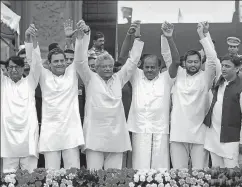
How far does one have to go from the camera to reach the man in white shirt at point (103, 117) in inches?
297

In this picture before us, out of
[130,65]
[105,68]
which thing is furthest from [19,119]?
[130,65]

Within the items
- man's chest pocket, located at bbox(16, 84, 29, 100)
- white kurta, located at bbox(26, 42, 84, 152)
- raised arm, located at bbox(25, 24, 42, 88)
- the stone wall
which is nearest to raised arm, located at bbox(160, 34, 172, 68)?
white kurta, located at bbox(26, 42, 84, 152)

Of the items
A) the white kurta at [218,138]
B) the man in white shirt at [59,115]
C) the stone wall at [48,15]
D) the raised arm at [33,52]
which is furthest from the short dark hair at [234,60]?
the stone wall at [48,15]

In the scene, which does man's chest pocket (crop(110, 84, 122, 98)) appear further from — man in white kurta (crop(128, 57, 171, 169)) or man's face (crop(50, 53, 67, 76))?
man's face (crop(50, 53, 67, 76))

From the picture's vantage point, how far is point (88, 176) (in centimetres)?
661

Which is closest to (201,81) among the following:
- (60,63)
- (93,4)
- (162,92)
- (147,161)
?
(162,92)

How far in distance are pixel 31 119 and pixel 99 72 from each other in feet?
3.31

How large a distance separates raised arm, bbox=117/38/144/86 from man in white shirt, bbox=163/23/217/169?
1.40ft

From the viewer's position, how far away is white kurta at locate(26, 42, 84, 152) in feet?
24.5

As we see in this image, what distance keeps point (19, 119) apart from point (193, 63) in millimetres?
2221

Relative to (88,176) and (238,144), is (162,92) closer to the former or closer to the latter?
(238,144)

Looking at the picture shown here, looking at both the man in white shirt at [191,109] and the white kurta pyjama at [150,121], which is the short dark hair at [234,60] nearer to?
the man in white shirt at [191,109]

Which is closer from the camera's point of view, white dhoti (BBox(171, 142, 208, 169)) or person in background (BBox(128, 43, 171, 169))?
white dhoti (BBox(171, 142, 208, 169))

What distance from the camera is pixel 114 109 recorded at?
7.57m
